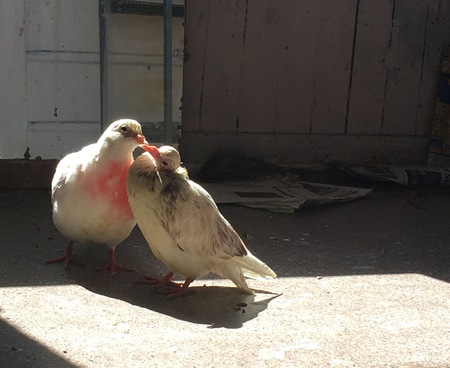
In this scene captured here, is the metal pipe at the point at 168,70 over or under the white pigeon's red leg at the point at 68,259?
over

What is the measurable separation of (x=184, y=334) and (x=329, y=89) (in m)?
2.60

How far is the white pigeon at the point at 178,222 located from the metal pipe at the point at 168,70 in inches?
54.1

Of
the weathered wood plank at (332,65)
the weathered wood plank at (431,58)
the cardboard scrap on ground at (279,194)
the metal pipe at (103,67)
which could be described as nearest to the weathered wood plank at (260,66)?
the weathered wood plank at (332,65)

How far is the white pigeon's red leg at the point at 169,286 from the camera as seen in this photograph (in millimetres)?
2852

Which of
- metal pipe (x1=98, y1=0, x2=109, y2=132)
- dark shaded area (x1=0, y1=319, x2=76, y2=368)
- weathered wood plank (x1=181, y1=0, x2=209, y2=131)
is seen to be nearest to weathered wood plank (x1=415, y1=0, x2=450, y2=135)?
weathered wood plank (x1=181, y1=0, x2=209, y2=131)

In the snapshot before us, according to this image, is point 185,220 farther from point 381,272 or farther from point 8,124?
point 8,124

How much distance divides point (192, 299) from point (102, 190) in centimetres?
56

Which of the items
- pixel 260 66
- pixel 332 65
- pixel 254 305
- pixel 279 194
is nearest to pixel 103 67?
pixel 260 66

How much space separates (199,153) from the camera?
15.0ft

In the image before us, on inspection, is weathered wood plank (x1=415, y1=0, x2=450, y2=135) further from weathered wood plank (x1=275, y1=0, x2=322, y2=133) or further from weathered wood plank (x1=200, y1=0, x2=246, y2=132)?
weathered wood plank (x1=200, y1=0, x2=246, y2=132)

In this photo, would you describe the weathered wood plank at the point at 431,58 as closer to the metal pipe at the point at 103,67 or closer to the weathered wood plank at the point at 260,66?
the weathered wood plank at the point at 260,66

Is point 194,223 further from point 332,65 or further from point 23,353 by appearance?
point 332,65

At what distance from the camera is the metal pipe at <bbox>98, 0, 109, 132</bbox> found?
3.98 m

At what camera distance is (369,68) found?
475 centimetres
